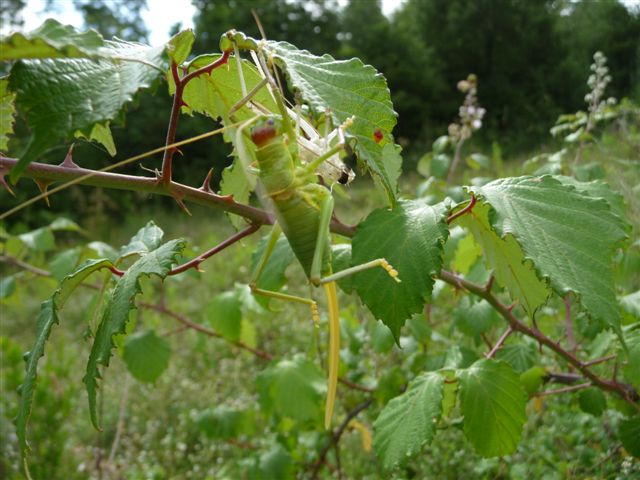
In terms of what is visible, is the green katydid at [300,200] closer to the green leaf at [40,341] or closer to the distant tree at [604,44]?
the green leaf at [40,341]

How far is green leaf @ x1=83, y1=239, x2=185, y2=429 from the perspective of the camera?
42 centimetres

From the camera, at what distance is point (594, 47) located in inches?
250

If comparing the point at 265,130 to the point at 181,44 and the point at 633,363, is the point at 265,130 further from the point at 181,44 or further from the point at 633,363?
the point at 633,363

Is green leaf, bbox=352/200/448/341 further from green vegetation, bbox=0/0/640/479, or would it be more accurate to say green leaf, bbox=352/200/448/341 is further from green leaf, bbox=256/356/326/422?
green leaf, bbox=256/356/326/422

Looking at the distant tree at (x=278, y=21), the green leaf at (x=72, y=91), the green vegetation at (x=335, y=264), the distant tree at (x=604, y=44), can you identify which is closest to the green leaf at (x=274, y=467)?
the green vegetation at (x=335, y=264)

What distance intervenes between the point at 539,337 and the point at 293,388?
1.80 ft

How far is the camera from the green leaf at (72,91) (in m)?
0.31

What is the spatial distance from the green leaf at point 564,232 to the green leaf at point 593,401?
374 millimetres

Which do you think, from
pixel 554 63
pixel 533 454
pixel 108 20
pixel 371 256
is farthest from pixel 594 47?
pixel 371 256

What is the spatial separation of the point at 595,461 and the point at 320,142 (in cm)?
72

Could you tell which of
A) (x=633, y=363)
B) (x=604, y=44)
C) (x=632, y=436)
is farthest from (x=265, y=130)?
(x=604, y=44)

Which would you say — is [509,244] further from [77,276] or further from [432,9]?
[432,9]

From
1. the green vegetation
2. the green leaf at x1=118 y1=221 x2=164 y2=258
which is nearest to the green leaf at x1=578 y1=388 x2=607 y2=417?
the green vegetation

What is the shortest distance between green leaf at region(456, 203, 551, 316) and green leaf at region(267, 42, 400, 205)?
131 mm
